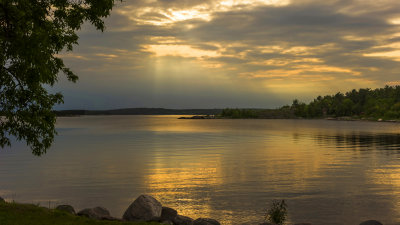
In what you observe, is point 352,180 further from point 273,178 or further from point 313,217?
point 313,217

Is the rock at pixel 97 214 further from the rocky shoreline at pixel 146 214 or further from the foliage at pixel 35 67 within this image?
the foliage at pixel 35 67

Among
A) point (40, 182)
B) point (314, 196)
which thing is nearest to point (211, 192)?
point (314, 196)

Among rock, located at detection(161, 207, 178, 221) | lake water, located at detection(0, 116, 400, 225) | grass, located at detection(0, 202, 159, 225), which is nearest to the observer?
grass, located at detection(0, 202, 159, 225)

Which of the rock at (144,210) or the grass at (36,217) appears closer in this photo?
the grass at (36,217)

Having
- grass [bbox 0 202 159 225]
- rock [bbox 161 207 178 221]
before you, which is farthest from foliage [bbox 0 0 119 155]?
rock [bbox 161 207 178 221]

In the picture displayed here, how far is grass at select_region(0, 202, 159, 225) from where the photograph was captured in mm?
16219

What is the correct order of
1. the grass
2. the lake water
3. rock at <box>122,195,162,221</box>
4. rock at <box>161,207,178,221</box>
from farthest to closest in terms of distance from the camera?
1. the lake water
2. rock at <box>161,207,178,221</box>
3. rock at <box>122,195,162,221</box>
4. the grass

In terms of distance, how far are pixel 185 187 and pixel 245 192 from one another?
5.61m

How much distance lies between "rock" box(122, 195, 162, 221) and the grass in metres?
2.00

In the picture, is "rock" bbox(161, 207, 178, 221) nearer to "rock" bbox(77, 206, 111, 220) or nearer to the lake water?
"rock" bbox(77, 206, 111, 220)

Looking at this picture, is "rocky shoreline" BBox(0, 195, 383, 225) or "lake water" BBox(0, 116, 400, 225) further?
"lake water" BBox(0, 116, 400, 225)

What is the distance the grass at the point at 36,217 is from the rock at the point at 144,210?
200 cm

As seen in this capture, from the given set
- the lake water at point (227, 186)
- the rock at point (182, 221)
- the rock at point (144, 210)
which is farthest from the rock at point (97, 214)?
the lake water at point (227, 186)

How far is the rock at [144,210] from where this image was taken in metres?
18.9
